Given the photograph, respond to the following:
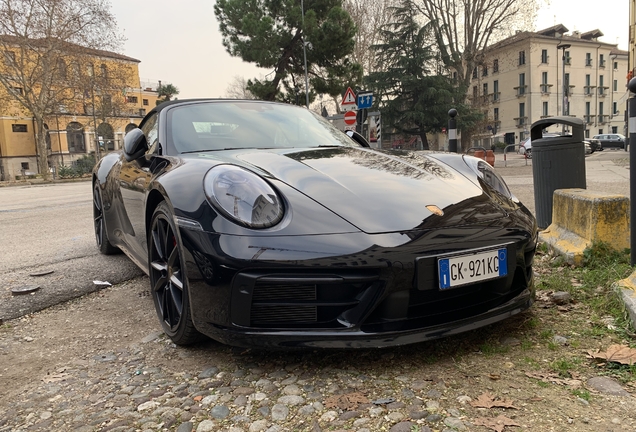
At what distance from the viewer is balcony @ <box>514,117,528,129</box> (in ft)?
183

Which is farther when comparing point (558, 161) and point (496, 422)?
point (558, 161)

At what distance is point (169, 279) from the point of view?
2.28 metres

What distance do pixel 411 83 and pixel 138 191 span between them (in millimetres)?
26229

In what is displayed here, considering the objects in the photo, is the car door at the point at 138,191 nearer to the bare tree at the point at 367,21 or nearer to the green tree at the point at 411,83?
the green tree at the point at 411,83

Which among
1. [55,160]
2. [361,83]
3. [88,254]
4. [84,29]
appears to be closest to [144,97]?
[55,160]

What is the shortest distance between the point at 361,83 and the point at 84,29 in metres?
18.1

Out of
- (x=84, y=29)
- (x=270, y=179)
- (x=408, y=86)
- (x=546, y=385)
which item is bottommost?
(x=546, y=385)

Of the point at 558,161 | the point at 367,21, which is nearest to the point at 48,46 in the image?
the point at 367,21

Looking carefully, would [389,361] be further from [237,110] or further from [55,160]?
[55,160]

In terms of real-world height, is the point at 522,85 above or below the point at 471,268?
above

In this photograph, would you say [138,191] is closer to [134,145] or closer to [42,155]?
[134,145]

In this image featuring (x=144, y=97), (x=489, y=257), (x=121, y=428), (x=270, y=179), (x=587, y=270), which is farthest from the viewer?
(x=144, y=97)

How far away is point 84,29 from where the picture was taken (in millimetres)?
30688

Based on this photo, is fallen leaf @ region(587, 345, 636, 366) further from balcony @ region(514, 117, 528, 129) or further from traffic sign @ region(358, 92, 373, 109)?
balcony @ region(514, 117, 528, 129)
